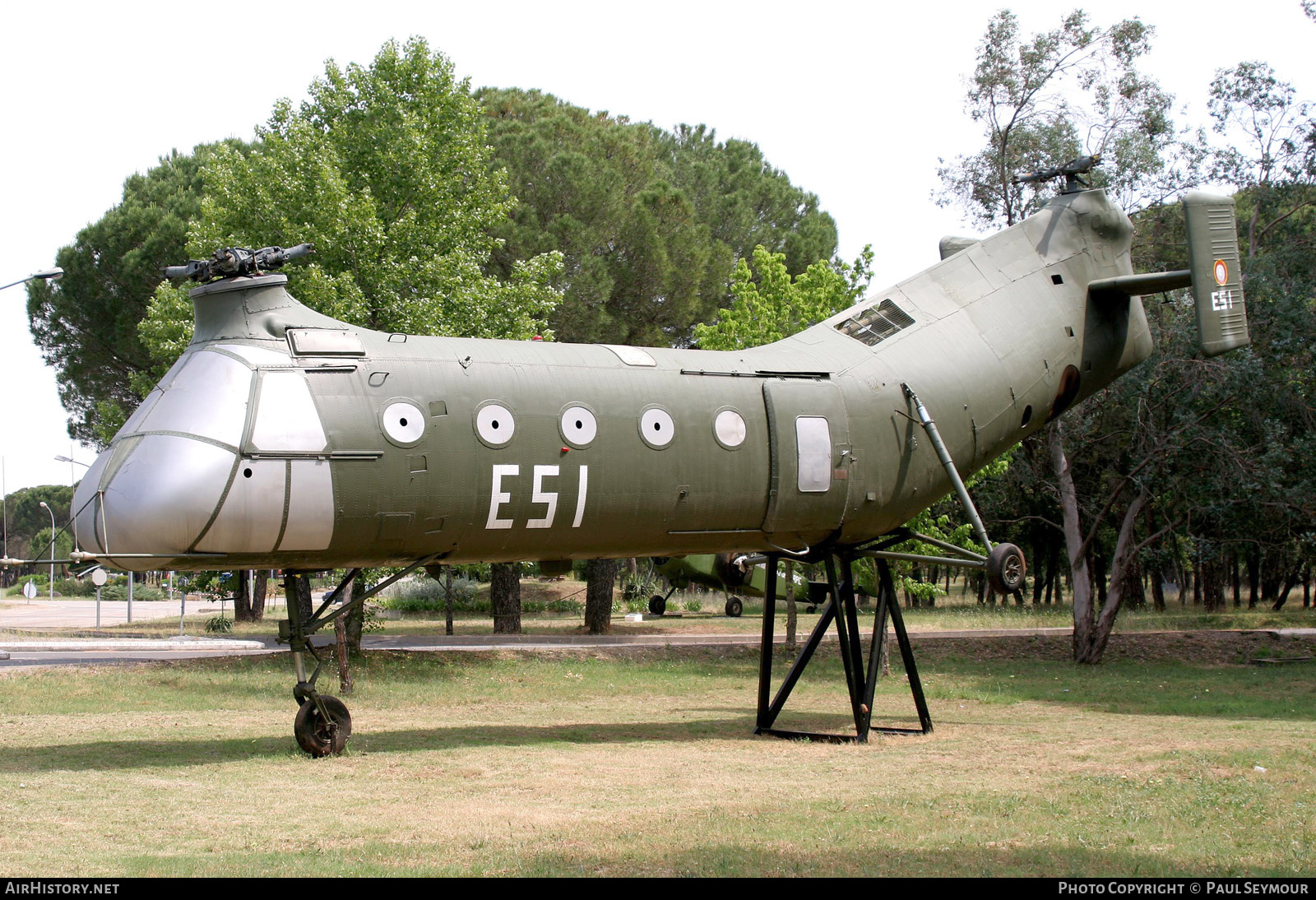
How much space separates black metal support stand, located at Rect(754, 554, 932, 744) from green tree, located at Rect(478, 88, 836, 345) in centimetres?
1781

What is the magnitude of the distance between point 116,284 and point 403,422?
28715 millimetres

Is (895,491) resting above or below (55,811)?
above

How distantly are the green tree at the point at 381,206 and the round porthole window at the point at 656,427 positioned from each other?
10.3 meters

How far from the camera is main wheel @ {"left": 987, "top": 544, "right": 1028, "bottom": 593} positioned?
1312cm

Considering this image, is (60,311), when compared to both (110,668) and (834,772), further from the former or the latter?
(834,772)

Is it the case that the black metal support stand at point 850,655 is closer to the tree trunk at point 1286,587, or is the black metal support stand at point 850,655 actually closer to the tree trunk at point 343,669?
the tree trunk at point 343,669

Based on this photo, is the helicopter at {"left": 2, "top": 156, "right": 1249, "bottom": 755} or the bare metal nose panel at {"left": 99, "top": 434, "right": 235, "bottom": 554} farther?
the helicopter at {"left": 2, "top": 156, "right": 1249, "bottom": 755}

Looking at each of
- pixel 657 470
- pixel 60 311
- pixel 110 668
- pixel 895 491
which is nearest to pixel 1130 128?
pixel 895 491

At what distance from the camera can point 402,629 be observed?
121 feet

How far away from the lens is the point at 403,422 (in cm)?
1145

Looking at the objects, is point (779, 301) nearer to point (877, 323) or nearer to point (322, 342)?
point (877, 323)

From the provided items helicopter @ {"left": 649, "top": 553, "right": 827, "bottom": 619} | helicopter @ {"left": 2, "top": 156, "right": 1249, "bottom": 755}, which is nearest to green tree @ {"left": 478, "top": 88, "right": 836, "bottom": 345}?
helicopter @ {"left": 649, "top": 553, "right": 827, "bottom": 619}

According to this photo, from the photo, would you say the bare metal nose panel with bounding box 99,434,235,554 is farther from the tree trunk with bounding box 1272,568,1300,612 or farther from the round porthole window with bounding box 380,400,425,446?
the tree trunk with bounding box 1272,568,1300,612

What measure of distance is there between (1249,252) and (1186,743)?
17.2 metres
